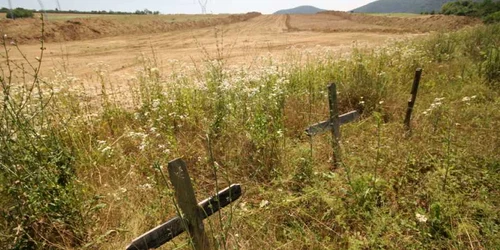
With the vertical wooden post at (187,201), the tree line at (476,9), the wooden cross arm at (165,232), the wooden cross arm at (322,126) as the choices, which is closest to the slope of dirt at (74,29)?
the wooden cross arm at (322,126)

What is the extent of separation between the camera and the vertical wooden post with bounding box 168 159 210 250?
65.7 inches

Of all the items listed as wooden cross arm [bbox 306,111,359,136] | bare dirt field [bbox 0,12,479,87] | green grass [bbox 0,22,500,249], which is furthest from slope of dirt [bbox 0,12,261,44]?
wooden cross arm [bbox 306,111,359,136]

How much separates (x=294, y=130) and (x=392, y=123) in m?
1.71

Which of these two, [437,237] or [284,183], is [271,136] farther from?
[437,237]

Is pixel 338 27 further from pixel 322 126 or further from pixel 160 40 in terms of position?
pixel 322 126

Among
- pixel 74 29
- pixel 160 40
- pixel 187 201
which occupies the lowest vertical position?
pixel 187 201

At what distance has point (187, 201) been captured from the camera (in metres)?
1.81

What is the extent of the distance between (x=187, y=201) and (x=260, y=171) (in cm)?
160

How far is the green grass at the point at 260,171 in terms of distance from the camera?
229 cm

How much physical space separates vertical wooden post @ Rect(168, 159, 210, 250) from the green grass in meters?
0.10

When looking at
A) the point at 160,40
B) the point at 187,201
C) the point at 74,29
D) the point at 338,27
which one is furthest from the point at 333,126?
the point at 338,27

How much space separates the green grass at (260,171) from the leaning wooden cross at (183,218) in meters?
0.11

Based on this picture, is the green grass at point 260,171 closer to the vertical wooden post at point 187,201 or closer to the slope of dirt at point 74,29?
the vertical wooden post at point 187,201

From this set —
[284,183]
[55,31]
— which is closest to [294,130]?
[284,183]
